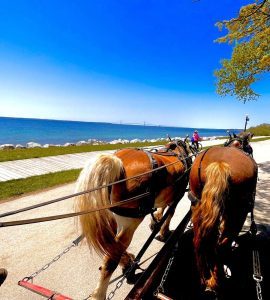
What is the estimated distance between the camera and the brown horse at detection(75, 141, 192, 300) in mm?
2943

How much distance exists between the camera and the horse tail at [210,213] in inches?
116

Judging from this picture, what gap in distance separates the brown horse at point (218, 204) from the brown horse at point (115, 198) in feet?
2.08

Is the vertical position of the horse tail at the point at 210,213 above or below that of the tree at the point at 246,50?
below

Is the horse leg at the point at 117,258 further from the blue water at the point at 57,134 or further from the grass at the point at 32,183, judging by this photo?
the blue water at the point at 57,134

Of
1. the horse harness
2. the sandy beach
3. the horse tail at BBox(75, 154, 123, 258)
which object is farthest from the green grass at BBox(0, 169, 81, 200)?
the horse harness

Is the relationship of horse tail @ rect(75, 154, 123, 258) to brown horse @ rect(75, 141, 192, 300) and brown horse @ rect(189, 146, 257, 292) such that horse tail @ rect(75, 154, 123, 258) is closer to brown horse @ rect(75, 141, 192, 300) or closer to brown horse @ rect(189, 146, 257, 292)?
brown horse @ rect(75, 141, 192, 300)

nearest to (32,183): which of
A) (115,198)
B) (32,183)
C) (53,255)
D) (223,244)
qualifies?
(32,183)

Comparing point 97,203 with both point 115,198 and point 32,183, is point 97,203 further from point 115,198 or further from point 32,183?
point 32,183

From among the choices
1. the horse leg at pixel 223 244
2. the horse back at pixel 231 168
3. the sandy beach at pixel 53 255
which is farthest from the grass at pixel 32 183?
the horse leg at pixel 223 244

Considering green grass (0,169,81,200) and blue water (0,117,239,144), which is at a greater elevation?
green grass (0,169,81,200)

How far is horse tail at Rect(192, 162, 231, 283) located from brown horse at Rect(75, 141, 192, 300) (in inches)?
26.5

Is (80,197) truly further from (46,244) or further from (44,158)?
(44,158)

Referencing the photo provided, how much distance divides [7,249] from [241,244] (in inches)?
182

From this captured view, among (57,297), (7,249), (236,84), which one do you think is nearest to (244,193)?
(57,297)
